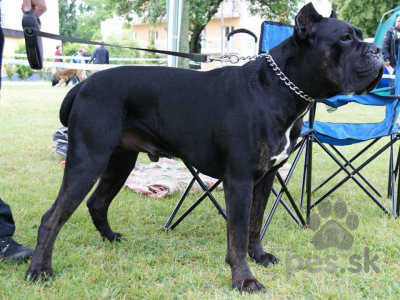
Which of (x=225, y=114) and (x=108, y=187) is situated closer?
(x=225, y=114)

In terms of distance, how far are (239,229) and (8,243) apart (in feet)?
5.10

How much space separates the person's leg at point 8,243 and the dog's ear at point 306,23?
5.90 feet

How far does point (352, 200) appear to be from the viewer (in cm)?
435

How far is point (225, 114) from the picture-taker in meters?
2.44

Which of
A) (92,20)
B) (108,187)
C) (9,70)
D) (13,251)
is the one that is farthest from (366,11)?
(92,20)

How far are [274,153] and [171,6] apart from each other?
5147 millimetres

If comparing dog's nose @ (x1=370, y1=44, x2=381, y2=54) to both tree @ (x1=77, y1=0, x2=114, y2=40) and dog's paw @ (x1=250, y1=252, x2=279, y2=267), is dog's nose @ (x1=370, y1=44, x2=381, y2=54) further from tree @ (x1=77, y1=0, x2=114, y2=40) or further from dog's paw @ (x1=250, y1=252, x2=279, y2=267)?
tree @ (x1=77, y1=0, x2=114, y2=40)

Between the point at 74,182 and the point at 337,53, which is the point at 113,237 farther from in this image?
the point at 337,53

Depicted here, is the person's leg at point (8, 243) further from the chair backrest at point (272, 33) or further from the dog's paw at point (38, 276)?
the chair backrest at point (272, 33)

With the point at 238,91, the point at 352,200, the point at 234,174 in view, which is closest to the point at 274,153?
the point at 234,174

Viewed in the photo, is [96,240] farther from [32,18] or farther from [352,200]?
[352,200]

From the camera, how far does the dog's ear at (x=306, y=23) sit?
2318 millimetres

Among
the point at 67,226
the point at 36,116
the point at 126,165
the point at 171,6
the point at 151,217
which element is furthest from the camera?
the point at 36,116

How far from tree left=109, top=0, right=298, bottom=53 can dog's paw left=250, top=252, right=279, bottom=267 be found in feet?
66.6
